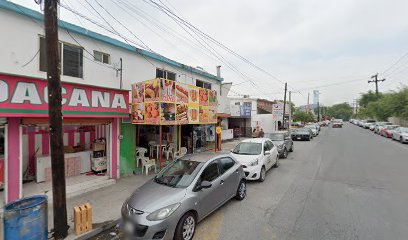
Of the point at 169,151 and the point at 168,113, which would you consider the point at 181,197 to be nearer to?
the point at 168,113

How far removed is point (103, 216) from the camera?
538 centimetres

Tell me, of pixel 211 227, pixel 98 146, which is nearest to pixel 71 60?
pixel 98 146

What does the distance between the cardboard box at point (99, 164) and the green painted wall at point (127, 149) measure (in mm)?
649

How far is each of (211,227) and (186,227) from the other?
0.81 meters

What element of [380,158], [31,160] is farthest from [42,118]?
[380,158]

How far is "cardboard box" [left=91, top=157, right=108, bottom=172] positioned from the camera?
845 cm

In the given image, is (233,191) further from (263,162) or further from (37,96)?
(37,96)

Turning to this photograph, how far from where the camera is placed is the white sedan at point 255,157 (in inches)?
313

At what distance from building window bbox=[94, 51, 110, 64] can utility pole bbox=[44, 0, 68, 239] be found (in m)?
4.65

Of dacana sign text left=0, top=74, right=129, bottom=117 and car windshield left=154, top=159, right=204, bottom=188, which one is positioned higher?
dacana sign text left=0, top=74, right=129, bottom=117

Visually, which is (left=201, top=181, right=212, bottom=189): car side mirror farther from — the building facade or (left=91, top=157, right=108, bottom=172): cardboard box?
(left=91, top=157, right=108, bottom=172): cardboard box

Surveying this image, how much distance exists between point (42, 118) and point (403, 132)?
27.7 m

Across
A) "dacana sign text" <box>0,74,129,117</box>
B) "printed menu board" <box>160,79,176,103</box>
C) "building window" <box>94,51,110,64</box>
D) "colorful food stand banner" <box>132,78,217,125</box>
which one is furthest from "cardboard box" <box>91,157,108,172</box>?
"building window" <box>94,51,110,64</box>

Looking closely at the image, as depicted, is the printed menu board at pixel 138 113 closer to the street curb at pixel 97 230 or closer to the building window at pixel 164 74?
the building window at pixel 164 74
